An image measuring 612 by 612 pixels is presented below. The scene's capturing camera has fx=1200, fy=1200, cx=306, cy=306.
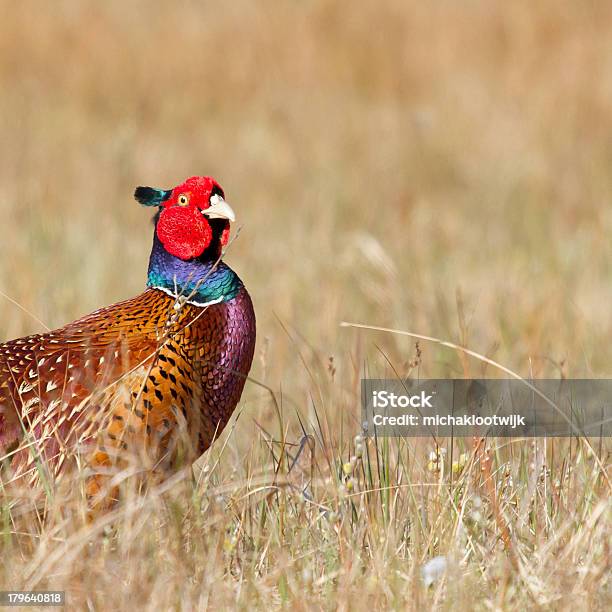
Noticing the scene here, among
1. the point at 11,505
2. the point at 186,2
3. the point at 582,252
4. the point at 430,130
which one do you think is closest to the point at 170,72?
the point at 186,2

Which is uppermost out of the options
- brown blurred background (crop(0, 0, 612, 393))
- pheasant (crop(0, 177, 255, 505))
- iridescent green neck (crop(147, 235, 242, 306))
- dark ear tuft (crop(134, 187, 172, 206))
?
brown blurred background (crop(0, 0, 612, 393))

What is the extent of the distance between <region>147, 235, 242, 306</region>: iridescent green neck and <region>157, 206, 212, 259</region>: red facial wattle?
0.02 meters

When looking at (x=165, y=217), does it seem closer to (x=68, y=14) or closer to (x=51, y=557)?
(x=51, y=557)

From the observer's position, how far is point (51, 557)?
8.37 feet

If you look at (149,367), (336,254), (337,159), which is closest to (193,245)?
(149,367)

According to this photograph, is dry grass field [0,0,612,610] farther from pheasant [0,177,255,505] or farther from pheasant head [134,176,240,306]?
pheasant head [134,176,240,306]

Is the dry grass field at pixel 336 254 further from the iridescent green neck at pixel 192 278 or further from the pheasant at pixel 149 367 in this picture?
the iridescent green neck at pixel 192 278

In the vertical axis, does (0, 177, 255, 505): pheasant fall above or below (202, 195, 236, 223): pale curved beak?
below

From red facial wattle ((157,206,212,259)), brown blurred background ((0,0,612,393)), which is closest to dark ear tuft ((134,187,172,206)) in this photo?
red facial wattle ((157,206,212,259))

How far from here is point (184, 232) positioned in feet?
11.1

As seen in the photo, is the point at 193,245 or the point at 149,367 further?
the point at 193,245

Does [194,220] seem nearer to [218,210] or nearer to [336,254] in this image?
[218,210]

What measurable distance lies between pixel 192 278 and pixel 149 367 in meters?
0.41

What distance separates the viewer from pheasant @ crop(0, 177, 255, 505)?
3.05 metres
